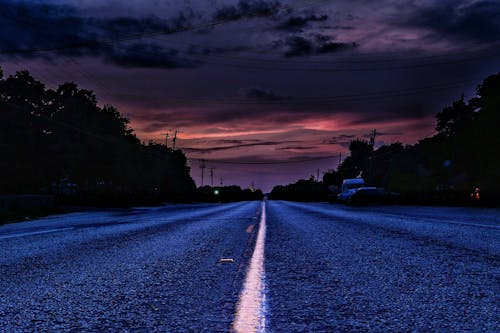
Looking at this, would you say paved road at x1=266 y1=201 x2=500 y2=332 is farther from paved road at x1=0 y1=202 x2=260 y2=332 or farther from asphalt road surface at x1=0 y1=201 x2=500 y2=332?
paved road at x1=0 y1=202 x2=260 y2=332

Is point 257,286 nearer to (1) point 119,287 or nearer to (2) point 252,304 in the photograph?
(2) point 252,304

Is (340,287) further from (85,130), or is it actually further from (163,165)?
(163,165)

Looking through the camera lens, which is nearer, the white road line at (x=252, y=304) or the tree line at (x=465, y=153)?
the white road line at (x=252, y=304)

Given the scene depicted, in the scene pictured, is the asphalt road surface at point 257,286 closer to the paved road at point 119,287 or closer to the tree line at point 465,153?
the paved road at point 119,287

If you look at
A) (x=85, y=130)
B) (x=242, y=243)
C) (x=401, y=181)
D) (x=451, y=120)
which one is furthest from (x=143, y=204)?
(x=401, y=181)

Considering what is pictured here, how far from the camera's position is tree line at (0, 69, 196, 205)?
5731 cm

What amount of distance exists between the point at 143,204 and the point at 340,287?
44623mm

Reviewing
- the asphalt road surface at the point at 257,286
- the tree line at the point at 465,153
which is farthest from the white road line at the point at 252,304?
the tree line at the point at 465,153

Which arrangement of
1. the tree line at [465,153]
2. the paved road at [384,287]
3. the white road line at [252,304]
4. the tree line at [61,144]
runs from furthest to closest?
the tree line at [61,144] < the tree line at [465,153] < the paved road at [384,287] < the white road line at [252,304]

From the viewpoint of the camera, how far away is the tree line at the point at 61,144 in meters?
57.3

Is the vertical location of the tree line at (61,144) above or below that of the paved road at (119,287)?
above

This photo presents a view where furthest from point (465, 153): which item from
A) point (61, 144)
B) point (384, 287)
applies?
point (384, 287)

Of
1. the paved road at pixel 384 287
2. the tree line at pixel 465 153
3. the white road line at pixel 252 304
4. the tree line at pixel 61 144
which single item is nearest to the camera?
the white road line at pixel 252 304

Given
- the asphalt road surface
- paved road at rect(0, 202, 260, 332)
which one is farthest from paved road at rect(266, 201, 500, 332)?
paved road at rect(0, 202, 260, 332)
